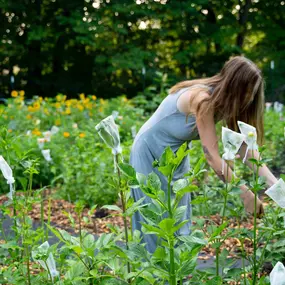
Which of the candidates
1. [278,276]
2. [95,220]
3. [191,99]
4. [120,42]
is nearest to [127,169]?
[278,276]

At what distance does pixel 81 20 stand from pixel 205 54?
4.29 meters

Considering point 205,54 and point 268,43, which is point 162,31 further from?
point 268,43

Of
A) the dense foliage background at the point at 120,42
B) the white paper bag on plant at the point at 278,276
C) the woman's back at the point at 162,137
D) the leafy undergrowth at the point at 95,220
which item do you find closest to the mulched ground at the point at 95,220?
the leafy undergrowth at the point at 95,220

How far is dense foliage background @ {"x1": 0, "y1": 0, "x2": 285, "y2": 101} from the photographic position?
15.6 metres

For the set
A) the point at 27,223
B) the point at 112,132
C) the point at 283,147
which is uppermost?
the point at 112,132

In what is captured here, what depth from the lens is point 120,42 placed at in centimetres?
1631

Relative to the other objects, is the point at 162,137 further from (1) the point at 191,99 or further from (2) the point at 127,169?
(2) the point at 127,169

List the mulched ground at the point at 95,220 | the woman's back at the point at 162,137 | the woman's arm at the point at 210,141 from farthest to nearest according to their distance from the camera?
the mulched ground at the point at 95,220
the woman's back at the point at 162,137
the woman's arm at the point at 210,141

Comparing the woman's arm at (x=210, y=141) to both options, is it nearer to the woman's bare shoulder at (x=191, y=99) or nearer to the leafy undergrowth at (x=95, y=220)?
the woman's bare shoulder at (x=191, y=99)

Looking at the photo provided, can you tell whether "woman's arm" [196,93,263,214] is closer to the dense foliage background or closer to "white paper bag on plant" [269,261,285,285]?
"white paper bag on plant" [269,261,285,285]

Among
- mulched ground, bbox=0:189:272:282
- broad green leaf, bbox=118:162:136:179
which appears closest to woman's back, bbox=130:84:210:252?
mulched ground, bbox=0:189:272:282

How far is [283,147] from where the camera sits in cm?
622

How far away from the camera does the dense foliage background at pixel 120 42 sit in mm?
15641

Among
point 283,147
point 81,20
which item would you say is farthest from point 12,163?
point 81,20
